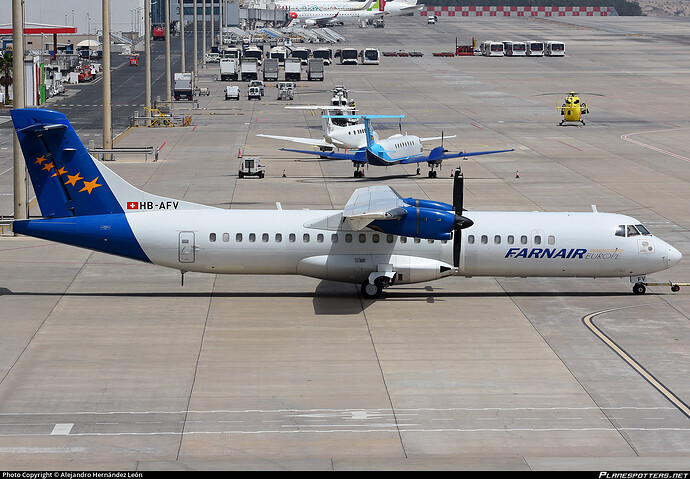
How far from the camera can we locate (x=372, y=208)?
34.1 meters

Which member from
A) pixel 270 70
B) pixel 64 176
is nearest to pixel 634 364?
pixel 64 176

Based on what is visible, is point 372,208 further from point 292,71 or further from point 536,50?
point 536,50

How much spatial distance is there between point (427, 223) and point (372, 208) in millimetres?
1842

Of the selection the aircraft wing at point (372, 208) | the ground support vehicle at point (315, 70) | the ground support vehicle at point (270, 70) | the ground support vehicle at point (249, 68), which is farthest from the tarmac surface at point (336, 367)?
the ground support vehicle at point (270, 70)

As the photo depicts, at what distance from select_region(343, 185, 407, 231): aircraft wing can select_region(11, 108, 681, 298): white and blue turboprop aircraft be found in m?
0.05

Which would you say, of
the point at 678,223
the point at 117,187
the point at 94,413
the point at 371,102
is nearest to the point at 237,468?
the point at 94,413

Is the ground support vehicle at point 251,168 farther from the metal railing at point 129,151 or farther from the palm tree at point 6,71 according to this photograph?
the palm tree at point 6,71

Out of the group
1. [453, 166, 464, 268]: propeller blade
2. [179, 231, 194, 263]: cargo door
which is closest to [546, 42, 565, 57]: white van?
[453, 166, 464, 268]: propeller blade

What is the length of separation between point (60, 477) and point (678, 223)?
123ft

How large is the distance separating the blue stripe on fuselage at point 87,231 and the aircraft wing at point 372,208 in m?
7.14

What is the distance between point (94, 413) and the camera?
80.9 ft

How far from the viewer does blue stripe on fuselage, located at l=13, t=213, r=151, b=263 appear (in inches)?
1355

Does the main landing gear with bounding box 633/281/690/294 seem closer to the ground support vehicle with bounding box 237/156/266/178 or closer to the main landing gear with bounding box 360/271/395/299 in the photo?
the main landing gear with bounding box 360/271/395/299

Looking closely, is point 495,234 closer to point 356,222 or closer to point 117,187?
point 356,222
